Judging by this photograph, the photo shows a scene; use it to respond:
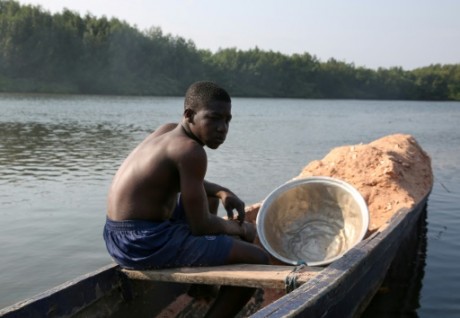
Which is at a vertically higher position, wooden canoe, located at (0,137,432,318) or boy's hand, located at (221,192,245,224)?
boy's hand, located at (221,192,245,224)

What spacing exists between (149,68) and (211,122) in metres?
68.6

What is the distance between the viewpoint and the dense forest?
58.8 metres

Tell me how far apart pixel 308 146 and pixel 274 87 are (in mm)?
71291

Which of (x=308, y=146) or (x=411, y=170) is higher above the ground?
(x=411, y=170)

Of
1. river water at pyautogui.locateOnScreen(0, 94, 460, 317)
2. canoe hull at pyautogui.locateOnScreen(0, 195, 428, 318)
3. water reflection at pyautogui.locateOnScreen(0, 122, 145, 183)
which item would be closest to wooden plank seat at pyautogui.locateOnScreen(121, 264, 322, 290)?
canoe hull at pyautogui.locateOnScreen(0, 195, 428, 318)

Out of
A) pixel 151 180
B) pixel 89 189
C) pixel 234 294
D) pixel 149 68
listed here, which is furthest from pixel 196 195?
pixel 149 68

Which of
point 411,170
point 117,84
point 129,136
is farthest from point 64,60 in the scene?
point 411,170

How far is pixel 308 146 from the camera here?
20.1 meters

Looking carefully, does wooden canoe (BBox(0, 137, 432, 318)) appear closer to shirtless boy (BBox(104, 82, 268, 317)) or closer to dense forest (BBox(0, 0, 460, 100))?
shirtless boy (BBox(104, 82, 268, 317))

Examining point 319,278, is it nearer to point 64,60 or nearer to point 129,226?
point 129,226

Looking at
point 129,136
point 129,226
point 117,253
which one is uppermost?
point 129,226

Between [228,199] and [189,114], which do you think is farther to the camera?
[228,199]

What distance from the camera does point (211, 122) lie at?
3168 mm

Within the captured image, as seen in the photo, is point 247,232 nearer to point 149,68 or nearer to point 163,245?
point 163,245
